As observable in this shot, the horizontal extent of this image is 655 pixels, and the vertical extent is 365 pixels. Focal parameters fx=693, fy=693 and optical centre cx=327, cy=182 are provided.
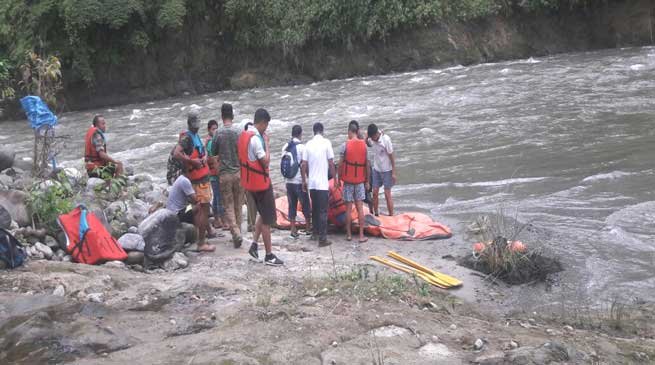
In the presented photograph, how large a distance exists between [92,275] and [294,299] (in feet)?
6.57

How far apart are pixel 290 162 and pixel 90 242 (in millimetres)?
2773

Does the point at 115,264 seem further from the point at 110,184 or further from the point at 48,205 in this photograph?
the point at 110,184

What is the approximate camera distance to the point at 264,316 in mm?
5590

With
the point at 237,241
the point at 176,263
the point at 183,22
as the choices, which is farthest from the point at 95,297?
the point at 183,22

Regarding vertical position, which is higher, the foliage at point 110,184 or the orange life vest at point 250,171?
the orange life vest at point 250,171

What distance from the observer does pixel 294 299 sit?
611 cm

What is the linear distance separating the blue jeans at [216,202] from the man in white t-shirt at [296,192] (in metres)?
0.91

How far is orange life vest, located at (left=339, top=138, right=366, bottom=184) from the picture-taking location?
356 inches

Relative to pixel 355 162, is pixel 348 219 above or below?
below

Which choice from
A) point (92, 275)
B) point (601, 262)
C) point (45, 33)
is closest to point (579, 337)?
point (601, 262)

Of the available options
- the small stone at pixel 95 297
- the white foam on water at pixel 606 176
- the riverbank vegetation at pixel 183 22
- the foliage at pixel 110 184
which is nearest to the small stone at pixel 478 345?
the small stone at pixel 95 297

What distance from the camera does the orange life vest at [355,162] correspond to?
9031 millimetres

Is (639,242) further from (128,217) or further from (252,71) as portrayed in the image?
(252,71)

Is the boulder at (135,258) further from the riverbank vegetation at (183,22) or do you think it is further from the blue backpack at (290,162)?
the riverbank vegetation at (183,22)
